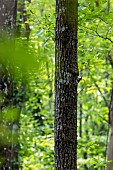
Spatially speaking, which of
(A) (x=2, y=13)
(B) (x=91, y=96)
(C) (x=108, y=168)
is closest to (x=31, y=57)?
(A) (x=2, y=13)

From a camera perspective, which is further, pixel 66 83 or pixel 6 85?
pixel 6 85

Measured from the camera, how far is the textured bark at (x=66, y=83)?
6.36ft

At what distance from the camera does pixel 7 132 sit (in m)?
3.68

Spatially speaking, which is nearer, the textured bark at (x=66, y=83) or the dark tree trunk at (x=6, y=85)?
the textured bark at (x=66, y=83)

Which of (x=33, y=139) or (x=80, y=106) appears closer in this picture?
(x=33, y=139)

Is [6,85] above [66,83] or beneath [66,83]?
beneath

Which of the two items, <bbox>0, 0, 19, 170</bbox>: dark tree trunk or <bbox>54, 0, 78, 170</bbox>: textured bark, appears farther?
<bbox>0, 0, 19, 170</bbox>: dark tree trunk

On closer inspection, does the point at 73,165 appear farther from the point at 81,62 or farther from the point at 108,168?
the point at 108,168

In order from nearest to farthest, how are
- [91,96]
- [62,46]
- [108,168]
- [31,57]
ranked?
[31,57] < [62,46] < [108,168] < [91,96]

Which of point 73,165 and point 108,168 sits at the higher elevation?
point 73,165

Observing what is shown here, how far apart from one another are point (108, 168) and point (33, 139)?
9.08 feet

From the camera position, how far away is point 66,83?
1956mm

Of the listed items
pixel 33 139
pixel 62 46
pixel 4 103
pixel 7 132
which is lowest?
pixel 33 139

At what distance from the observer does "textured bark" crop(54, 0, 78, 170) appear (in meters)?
1.94
